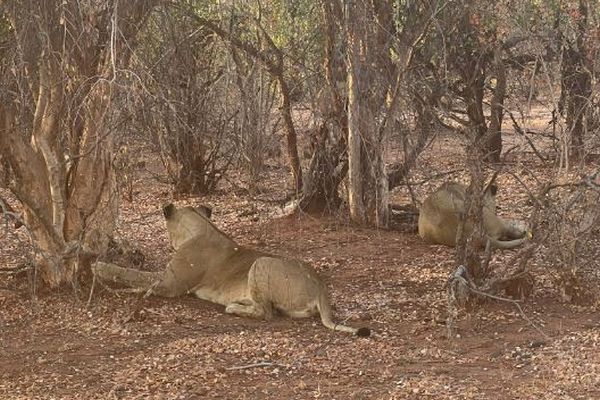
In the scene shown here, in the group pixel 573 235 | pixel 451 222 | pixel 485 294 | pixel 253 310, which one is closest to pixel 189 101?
pixel 451 222

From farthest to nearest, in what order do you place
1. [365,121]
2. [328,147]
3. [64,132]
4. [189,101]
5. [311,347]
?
[189,101] < [328,147] < [365,121] < [64,132] < [311,347]

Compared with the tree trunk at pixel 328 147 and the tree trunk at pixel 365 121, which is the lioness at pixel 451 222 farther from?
the tree trunk at pixel 328 147

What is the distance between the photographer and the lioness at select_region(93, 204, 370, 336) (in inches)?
281

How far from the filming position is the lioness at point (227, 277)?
7145 mm

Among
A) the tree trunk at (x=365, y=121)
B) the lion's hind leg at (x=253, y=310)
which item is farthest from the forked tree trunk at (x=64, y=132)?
the tree trunk at (x=365, y=121)

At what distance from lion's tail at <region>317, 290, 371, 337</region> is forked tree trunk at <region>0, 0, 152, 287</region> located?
69.6 inches

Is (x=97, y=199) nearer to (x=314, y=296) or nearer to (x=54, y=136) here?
(x=54, y=136)

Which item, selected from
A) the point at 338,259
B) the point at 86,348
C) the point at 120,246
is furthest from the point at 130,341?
the point at 338,259

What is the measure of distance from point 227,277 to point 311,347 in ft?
4.48

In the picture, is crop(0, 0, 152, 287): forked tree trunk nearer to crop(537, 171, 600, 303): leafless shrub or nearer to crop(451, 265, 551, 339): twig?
crop(451, 265, 551, 339): twig

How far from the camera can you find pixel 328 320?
22.8 ft

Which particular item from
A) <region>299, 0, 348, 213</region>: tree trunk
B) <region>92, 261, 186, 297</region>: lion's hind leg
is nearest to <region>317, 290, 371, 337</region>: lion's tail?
<region>92, 261, 186, 297</region>: lion's hind leg

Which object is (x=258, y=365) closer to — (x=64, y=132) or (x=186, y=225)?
(x=186, y=225)

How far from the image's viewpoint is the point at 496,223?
31.1 feet
